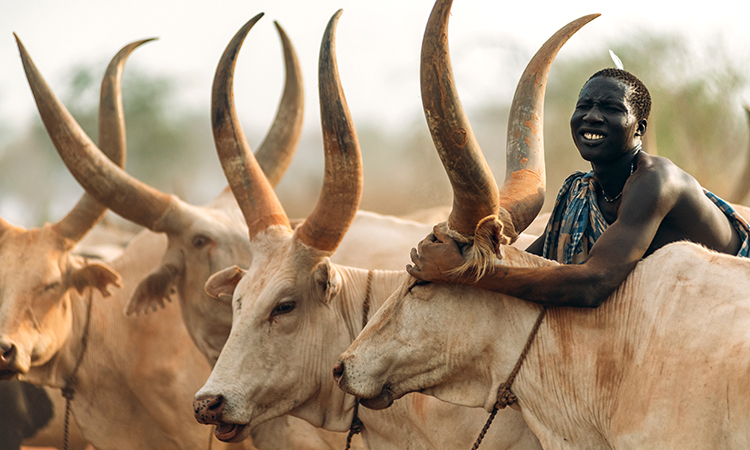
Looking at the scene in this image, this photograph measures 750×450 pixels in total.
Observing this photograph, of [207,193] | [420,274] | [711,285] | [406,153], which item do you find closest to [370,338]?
[420,274]

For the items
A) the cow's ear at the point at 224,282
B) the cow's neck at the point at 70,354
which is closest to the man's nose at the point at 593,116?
the cow's ear at the point at 224,282

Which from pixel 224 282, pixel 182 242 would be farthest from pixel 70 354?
pixel 224 282

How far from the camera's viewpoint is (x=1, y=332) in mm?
4996

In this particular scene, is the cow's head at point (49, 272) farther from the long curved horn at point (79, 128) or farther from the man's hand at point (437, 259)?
the man's hand at point (437, 259)

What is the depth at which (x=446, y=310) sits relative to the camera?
8.52 ft

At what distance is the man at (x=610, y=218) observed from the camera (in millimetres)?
2412

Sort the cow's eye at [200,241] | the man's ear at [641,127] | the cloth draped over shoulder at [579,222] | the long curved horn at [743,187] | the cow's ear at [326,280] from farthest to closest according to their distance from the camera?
the long curved horn at [743,187] < the cow's eye at [200,241] < the cow's ear at [326,280] < the cloth draped over shoulder at [579,222] < the man's ear at [641,127]

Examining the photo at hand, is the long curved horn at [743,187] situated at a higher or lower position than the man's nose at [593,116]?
lower

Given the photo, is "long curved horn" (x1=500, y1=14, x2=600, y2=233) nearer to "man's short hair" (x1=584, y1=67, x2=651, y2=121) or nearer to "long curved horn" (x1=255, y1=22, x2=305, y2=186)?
"man's short hair" (x1=584, y1=67, x2=651, y2=121)

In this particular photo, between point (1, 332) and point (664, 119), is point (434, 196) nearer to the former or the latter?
point (664, 119)

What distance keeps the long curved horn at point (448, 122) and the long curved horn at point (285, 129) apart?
3293 mm

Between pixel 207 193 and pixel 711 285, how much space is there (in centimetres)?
1529

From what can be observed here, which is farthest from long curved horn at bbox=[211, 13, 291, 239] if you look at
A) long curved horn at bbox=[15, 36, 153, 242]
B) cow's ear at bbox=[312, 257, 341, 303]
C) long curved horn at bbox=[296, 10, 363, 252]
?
long curved horn at bbox=[15, 36, 153, 242]

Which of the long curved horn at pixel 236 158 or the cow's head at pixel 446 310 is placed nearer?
the cow's head at pixel 446 310
